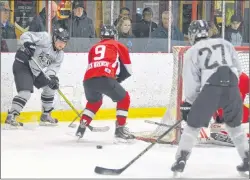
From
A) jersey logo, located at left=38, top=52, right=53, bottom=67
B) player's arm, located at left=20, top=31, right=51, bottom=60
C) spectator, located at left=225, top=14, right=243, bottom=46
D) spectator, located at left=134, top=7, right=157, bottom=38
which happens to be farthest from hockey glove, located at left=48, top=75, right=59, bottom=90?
spectator, located at left=225, top=14, right=243, bottom=46

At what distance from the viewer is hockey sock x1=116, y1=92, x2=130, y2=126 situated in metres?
4.59

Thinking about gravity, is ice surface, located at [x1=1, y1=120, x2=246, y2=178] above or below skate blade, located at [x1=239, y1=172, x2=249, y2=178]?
below

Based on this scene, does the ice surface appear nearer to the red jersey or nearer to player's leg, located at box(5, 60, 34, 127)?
player's leg, located at box(5, 60, 34, 127)

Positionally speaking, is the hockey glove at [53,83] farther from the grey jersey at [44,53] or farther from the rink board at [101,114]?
the rink board at [101,114]

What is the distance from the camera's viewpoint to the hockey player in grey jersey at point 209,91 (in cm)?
335

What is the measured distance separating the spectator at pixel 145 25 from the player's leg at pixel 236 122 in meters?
3.04

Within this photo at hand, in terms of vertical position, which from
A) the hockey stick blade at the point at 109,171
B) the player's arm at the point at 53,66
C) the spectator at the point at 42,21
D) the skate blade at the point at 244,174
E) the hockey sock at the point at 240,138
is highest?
the spectator at the point at 42,21

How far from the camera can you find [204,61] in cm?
338

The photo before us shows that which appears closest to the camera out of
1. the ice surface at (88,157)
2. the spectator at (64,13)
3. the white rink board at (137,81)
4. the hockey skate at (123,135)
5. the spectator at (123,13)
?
the ice surface at (88,157)

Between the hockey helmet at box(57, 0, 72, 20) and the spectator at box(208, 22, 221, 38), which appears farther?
the spectator at box(208, 22, 221, 38)

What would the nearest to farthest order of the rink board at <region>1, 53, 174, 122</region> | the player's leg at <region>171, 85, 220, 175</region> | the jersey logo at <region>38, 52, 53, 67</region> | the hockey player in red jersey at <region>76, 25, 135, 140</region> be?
the player's leg at <region>171, 85, 220, 175</region> → the hockey player in red jersey at <region>76, 25, 135, 140</region> → the jersey logo at <region>38, 52, 53, 67</region> → the rink board at <region>1, 53, 174, 122</region>

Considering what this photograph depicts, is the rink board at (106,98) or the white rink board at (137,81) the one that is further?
the white rink board at (137,81)

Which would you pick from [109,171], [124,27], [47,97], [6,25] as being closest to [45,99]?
[47,97]

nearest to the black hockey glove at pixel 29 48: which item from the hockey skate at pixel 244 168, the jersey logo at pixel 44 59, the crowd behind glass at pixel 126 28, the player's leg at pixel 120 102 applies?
the jersey logo at pixel 44 59
